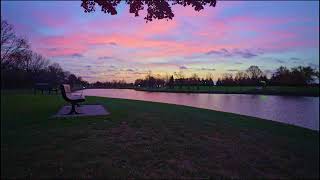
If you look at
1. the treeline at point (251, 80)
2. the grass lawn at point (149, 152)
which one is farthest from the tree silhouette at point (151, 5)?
the treeline at point (251, 80)

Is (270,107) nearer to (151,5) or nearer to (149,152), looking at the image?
(149,152)

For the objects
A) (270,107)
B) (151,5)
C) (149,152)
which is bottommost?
(270,107)

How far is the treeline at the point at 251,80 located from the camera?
112600 mm

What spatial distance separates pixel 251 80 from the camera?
132125 mm

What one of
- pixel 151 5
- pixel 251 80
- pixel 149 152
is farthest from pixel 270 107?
pixel 251 80

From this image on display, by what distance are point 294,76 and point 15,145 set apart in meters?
117

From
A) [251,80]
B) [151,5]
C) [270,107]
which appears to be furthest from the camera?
[251,80]

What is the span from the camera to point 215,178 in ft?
15.7

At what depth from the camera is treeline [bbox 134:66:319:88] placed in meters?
113

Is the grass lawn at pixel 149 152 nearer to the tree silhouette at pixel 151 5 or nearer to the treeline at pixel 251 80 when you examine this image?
the tree silhouette at pixel 151 5

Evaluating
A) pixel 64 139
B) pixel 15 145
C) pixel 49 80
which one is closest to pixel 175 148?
pixel 64 139

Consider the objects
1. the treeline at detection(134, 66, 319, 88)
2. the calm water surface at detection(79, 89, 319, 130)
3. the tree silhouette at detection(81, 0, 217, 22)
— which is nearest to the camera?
the tree silhouette at detection(81, 0, 217, 22)

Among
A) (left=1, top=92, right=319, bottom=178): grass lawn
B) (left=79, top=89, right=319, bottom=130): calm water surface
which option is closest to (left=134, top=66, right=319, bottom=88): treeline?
(left=79, top=89, right=319, bottom=130): calm water surface

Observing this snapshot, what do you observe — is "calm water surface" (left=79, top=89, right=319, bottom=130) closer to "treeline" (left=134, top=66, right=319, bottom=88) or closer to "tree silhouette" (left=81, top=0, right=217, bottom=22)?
"tree silhouette" (left=81, top=0, right=217, bottom=22)
